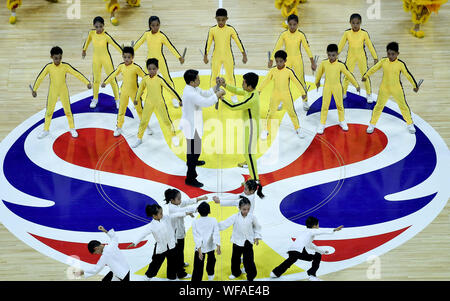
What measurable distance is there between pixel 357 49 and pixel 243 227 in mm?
4365

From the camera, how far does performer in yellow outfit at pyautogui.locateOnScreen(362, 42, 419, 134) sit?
11664mm

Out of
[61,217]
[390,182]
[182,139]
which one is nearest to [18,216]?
[61,217]

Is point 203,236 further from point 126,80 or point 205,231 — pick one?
point 126,80

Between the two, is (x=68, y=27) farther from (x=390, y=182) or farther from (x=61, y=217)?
(x=390, y=182)

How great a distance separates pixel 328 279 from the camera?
9.66m

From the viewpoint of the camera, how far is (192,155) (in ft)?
36.3

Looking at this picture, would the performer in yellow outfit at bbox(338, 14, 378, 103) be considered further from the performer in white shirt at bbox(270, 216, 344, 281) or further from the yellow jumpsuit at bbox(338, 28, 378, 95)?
the performer in white shirt at bbox(270, 216, 344, 281)

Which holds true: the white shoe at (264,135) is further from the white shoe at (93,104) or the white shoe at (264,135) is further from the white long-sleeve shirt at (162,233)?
the white long-sleeve shirt at (162,233)

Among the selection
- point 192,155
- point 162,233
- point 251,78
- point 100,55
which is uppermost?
point 100,55

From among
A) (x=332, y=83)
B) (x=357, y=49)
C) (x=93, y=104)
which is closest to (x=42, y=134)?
(x=93, y=104)

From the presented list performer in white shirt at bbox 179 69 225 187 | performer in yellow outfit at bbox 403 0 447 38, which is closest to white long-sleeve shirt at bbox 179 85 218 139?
performer in white shirt at bbox 179 69 225 187

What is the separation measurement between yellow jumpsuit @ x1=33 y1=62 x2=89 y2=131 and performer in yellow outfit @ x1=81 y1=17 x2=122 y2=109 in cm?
64

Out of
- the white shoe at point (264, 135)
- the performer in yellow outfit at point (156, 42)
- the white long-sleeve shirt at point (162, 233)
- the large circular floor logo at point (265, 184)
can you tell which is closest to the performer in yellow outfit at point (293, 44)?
the large circular floor logo at point (265, 184)

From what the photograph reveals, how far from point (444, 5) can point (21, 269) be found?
911cm
